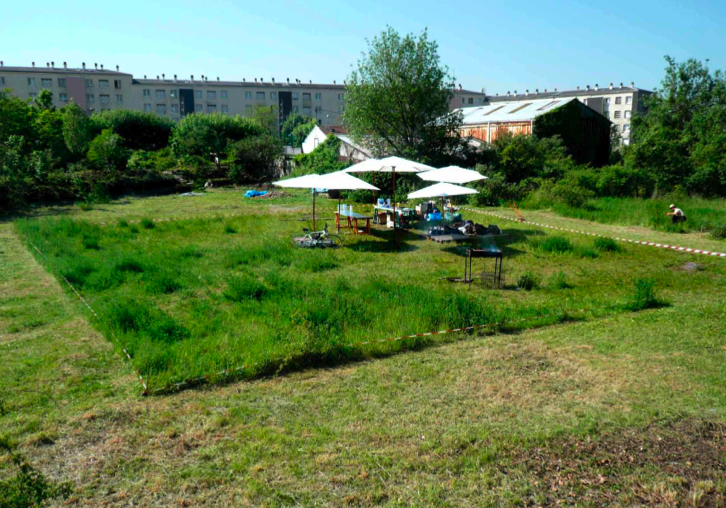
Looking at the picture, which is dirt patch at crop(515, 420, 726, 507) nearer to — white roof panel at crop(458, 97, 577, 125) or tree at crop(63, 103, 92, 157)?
white roof panel at crop(458, 97, 577, 125)

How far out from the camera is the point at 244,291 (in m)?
8.70

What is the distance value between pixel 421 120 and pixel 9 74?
7185cm

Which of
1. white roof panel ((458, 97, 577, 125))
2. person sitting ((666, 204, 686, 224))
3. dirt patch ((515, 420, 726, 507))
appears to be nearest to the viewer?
dirt patch ((515, 420, 726, 507))

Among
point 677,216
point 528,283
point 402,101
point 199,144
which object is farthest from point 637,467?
point 199,144

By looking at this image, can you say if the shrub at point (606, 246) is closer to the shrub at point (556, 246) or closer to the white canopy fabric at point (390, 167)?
the shrub at point (556, 246)

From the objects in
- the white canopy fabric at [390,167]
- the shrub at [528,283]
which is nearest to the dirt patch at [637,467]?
the shrub at [528,283]

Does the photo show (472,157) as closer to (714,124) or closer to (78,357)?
(714,124)

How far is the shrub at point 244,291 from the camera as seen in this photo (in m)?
8.58

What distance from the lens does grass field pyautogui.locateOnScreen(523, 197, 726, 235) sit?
1631 cm

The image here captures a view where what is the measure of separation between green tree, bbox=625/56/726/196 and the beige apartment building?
36737 millimetres

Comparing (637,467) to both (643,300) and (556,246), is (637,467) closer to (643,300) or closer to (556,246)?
(643,300)

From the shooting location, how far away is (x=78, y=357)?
632cm

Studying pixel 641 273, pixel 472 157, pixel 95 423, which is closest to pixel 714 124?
pixel 472 157

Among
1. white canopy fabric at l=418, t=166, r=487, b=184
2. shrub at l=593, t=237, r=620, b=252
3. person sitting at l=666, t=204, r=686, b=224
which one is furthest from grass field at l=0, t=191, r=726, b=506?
person sitting at l=666, t=204, r=686, b=224
